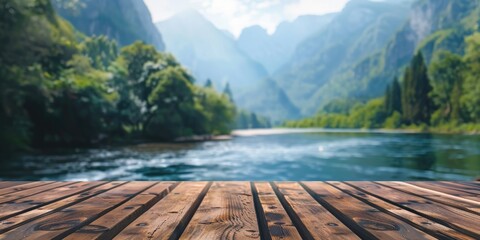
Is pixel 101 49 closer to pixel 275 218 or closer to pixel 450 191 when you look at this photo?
pixel 450 191

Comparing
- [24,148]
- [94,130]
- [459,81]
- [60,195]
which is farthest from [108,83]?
[459,81]

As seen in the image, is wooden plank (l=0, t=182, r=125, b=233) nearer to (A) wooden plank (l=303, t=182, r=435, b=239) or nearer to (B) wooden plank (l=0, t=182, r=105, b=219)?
(B) wooden plank (l=0, t=182, r=105, b=219)

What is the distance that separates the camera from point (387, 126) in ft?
302

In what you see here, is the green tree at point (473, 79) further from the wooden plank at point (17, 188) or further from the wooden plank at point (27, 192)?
the wooden plank at point (17, 188)

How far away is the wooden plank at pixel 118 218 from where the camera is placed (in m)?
1.93

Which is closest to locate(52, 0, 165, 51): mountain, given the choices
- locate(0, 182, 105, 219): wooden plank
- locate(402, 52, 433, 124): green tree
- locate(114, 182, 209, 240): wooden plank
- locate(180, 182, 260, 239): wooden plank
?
locate(402, 52, 433, 124): green tree

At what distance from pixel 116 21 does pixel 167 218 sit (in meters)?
152

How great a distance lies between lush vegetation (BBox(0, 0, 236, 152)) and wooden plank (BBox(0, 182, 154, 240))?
2015 cm

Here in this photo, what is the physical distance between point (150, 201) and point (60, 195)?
110 centimetres

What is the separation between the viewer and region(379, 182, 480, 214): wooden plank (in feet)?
9.07

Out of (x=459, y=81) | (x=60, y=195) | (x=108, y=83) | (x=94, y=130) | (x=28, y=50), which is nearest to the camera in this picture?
(x=60, y=195)

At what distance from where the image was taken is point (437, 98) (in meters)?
72.6

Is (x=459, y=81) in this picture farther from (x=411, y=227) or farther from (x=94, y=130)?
(x=411, y=227)

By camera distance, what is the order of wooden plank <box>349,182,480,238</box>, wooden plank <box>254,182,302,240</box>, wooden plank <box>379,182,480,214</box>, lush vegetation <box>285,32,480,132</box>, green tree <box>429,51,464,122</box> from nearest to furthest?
wooden plank <box>254,182,302,240</box> → wooden plank <box>349,182,480,238</box> → wooden plank <box>379,182,480,214</box> → lush vegetation <box>285,32,480,132</box> → green tree <box>429,51,464,122</box>
